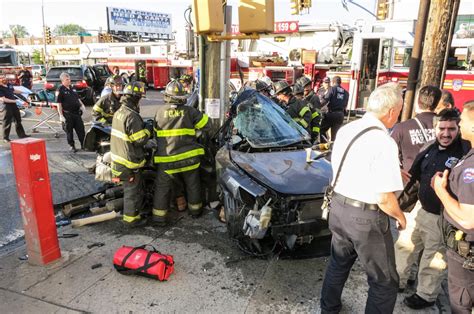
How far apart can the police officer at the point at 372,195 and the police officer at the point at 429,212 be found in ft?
1.84

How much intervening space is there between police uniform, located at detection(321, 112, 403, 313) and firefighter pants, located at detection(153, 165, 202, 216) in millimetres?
2341

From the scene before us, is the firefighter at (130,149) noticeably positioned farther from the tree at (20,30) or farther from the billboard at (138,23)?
the tree at (20,30)

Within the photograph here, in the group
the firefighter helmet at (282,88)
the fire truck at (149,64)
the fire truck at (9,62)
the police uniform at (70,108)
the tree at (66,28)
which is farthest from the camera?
the tree at (66,28)

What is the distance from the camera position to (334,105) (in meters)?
7.69

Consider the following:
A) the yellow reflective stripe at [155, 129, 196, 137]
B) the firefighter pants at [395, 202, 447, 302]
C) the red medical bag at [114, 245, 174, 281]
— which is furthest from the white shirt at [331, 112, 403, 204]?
the yellow reflective stripe at [155, 129, 196, 137]

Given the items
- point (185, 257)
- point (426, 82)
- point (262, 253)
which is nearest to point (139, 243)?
point (185, 257)

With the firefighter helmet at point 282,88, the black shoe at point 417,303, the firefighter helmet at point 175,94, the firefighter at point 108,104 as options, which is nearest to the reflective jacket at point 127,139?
the firefighter helmet at point 175,94

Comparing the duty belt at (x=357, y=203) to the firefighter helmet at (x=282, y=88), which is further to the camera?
the firefighter helmet at (x=282, y=88)

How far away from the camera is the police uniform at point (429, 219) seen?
267 cm

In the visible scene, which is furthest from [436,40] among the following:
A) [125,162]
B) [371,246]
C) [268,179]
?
[125,162]

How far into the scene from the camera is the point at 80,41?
206 feet

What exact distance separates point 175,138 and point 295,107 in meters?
2.42

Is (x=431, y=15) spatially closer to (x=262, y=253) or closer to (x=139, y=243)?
(x=262, y=253)

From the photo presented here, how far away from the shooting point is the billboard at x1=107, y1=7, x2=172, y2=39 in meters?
51.6
